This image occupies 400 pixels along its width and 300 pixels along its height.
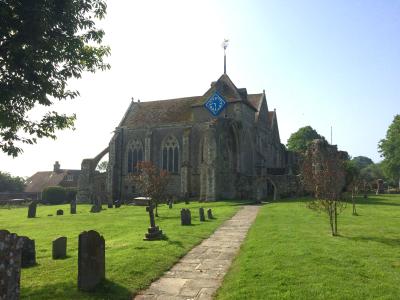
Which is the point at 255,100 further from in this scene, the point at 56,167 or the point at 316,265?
the point at 56,167

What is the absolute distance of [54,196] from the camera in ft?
167

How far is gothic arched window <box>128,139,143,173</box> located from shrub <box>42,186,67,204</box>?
10.6 meters

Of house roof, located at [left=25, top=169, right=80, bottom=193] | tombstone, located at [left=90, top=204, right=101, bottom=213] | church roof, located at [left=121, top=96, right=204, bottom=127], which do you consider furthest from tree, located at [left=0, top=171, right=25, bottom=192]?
tombstone, located at [left=90, top=204, right=101, bottom=213]

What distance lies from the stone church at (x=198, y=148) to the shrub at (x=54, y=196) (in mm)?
5035

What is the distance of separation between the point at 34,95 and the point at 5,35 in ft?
5.22

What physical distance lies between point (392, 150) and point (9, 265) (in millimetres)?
60686

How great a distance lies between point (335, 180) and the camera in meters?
15.9

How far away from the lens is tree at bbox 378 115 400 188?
5566cm

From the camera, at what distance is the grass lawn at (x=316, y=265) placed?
733 cm

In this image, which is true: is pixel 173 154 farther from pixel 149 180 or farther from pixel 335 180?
pixel 335 180

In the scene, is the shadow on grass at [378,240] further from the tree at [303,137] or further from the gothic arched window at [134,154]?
the tree at [303,137]

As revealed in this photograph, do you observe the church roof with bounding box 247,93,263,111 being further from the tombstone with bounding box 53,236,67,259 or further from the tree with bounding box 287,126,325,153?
the tombstone with bounding box 53,236,67,259

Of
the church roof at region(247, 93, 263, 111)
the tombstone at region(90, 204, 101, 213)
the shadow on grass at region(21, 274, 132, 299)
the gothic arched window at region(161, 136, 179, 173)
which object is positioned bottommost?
the shadow on grass at region(21, 274, 132, 299)

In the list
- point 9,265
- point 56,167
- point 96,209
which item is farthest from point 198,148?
point 56,167
